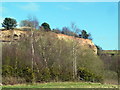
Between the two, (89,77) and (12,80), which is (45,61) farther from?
(12,80)

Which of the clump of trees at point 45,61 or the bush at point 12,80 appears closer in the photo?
the bush at point 12,80

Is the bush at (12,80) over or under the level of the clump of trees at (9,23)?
under

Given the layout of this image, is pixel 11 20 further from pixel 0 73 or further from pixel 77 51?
pixel 0 73

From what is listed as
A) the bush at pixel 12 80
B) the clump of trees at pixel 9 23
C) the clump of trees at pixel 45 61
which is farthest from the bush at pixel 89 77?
the clump of trees at pixel 9 23

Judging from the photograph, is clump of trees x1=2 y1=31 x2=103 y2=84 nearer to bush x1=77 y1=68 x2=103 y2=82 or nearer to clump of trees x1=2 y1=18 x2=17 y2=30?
bush x1=77 y1=68 x2=103 y2=82

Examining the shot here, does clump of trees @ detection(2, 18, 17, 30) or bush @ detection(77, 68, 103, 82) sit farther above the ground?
clump of trees @ detection(2, 18, 17, 30)

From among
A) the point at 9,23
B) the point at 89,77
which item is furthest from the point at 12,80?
the point at 9,23

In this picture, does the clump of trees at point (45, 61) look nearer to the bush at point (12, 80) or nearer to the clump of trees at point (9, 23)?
the bush at point (12, 80)

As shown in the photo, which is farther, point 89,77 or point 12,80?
point 89,77

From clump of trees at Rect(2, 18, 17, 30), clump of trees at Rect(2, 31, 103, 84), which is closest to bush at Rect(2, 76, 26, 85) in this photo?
clump of trees at Rect(2, 31, 103, 84)

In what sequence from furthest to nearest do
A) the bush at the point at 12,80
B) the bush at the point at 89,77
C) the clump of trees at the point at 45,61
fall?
1. the bush at the point at 89,77
2. the clump of trees at the point at 45,61
3. the bush at the point at 12,80

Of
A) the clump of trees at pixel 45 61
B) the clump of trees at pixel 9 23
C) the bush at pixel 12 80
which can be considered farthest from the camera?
the clump of trees at pixel 9 23

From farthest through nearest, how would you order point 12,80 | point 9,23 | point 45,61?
1. point 9,23
2. point 45,61
3. point 12,80

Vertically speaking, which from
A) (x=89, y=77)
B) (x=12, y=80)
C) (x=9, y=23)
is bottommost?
(x=89, y=77)
